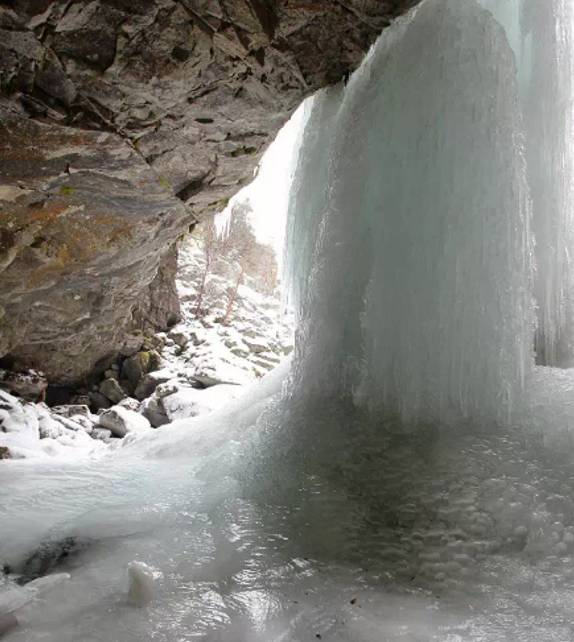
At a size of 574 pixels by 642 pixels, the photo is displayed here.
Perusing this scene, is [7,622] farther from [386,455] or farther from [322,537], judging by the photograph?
[386,455]

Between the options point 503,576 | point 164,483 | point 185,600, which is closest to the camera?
point 185,600

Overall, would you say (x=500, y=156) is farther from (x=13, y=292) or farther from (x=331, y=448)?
(x=13, y=292)

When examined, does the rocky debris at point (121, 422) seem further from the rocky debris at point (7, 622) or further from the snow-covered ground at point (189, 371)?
the rocky debris at point (7, 622)

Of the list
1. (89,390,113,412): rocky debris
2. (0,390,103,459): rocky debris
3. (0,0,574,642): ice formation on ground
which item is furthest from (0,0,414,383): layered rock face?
(89,390,113,412): rocky debris

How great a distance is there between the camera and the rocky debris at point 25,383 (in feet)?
34.7

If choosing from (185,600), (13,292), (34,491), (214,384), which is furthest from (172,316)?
(185,600)

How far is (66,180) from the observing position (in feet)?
16.9

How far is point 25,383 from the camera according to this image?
10836mm

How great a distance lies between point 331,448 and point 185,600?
6.54ft

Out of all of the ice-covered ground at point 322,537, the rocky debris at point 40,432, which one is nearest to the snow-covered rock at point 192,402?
the rocky debris at point 40,432

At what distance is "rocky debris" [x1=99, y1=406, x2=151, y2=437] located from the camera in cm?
1042

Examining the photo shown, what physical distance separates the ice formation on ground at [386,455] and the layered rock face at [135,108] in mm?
805

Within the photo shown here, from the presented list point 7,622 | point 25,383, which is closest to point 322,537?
point 7,622

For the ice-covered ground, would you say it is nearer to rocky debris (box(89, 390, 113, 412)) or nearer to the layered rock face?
the layered rock face
